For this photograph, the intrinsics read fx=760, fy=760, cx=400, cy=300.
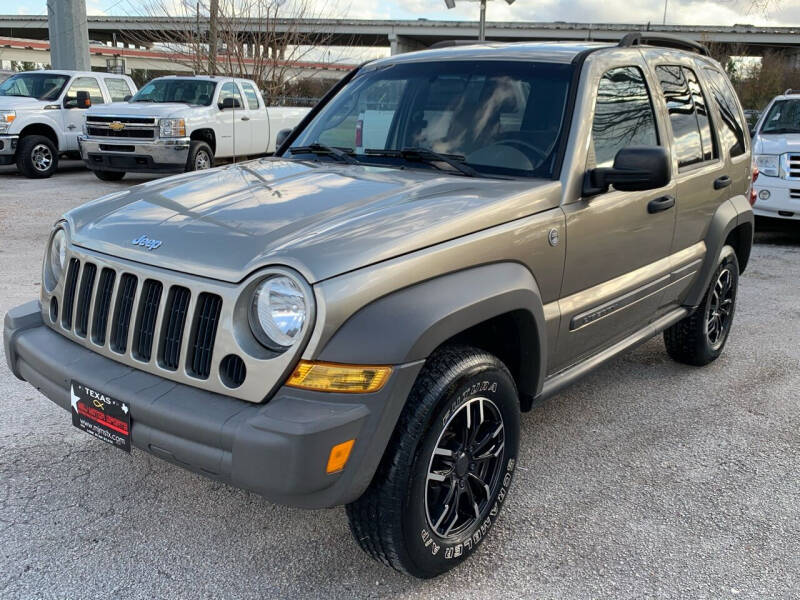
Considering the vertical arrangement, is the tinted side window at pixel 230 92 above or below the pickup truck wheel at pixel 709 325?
above

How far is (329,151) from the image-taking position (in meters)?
3.86

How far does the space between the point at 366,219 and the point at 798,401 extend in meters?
3.22

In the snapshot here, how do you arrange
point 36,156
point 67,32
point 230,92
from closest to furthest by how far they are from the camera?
point 230,92, point 36,156, point 67,32

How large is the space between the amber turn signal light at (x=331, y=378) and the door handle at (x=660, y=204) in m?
2.07

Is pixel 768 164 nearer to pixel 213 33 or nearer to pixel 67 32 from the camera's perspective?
pixel 213 33

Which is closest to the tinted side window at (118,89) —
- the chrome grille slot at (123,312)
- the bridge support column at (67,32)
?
the bridge support column at (67,32)

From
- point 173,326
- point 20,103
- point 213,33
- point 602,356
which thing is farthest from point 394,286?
point 213,33

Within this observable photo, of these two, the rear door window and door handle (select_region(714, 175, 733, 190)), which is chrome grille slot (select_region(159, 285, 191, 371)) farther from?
door handle (select_region(714, 175, 733, 190))

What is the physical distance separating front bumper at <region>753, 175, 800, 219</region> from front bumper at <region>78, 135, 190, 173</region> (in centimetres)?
871

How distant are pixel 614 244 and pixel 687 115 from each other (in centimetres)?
127

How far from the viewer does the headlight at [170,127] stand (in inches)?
488

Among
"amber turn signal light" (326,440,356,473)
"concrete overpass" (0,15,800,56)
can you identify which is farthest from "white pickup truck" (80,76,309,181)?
"concrete overpass" (0,15,800,56)

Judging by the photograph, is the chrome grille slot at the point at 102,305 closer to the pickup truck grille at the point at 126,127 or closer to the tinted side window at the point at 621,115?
the tinted side window at the point at 621,115

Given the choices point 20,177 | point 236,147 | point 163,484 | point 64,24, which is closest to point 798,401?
point 163,484
